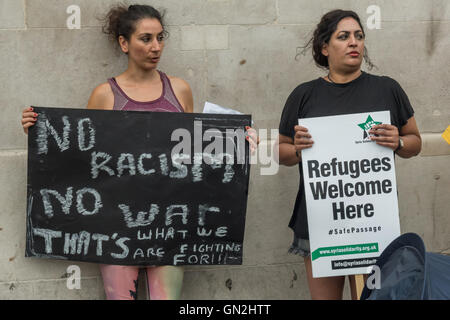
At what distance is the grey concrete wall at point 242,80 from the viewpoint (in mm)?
4957

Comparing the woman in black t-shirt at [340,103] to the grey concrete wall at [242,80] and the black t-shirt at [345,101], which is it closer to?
the black t-shirt at [345,101]

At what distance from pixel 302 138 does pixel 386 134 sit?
49 cm

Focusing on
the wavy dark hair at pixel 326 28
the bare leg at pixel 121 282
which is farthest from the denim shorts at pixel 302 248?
the wavy dark hair at pixel 326 28

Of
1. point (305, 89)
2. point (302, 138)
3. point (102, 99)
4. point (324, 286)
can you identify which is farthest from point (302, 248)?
point (102, 99)

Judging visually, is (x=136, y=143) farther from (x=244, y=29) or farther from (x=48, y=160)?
(x=244, y=29)

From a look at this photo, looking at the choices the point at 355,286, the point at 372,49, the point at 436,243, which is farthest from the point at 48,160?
the point at 436,243

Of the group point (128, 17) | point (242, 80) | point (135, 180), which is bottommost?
point (135, 180)

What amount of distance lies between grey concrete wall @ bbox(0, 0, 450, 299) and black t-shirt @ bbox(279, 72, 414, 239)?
2.92ft

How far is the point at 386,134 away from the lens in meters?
4.24

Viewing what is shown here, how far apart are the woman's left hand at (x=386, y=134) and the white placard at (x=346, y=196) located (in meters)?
0.05

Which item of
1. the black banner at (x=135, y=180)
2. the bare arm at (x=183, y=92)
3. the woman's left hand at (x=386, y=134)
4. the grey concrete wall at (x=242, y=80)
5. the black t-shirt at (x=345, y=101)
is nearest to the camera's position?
the woman's left hand at (x=386, y=134)

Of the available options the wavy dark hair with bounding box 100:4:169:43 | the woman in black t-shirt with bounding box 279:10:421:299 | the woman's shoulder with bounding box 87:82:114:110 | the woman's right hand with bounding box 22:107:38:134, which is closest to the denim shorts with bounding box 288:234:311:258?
the woman in black t-shirt with bounding box 279:10:421:299

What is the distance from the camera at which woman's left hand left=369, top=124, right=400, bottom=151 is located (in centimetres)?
423

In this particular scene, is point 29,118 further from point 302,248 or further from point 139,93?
point 302,248
